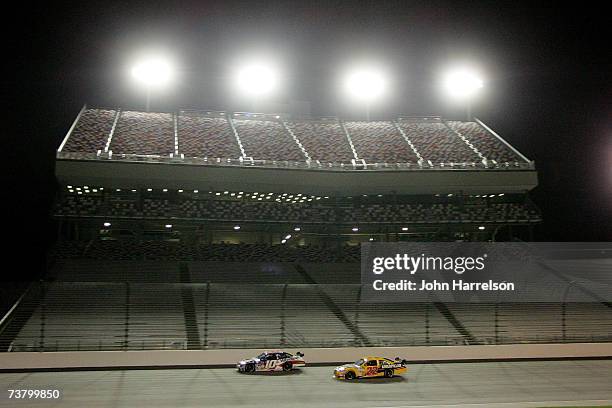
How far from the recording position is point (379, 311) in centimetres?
2609

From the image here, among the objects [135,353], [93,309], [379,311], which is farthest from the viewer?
[379,311]

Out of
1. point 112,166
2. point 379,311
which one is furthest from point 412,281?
point 112,166

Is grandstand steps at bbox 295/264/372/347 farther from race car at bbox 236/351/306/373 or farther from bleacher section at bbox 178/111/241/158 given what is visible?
bleacher section at bbox 178/111/241/158

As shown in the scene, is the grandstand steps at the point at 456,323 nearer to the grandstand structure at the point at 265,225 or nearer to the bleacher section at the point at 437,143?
the grandstand structure at the point at 265,225

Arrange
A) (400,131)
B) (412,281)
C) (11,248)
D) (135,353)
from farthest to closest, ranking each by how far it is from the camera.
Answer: (400,131) < (11,248) < (412,281) < (135,353)

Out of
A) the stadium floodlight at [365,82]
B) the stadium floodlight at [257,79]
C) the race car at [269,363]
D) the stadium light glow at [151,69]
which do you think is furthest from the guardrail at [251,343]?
the stadium floodlight at [365,82]

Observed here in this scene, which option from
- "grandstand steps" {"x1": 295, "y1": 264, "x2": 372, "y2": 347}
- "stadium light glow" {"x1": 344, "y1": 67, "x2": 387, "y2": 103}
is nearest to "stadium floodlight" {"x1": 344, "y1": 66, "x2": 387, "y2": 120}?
"stadium light glow" {"x1": 344, "y1": 67, "x2": 387, "y2": 103}

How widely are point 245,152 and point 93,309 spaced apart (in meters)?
13.0

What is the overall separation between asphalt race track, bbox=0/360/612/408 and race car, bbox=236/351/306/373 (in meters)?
0.29

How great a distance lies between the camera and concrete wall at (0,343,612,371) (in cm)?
1892

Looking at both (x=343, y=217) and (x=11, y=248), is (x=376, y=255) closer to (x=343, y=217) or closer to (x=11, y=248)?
(x=343, y=217)

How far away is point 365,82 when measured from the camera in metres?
39.5

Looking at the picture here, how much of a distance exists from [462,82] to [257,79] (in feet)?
45.8

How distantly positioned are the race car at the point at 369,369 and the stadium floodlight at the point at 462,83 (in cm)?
2543
